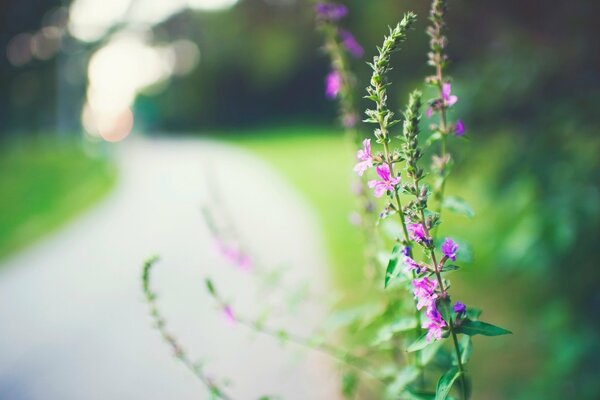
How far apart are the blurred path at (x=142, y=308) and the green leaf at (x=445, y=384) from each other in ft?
3.02

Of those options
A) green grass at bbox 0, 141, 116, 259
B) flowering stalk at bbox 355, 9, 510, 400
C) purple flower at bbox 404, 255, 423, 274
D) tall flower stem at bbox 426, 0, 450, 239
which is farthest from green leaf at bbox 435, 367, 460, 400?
green grass at bbox 0, 141, 116, 259

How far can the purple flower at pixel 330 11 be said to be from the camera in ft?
6.52

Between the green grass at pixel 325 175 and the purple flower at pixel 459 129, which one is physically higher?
the green grass at pixel 325 175

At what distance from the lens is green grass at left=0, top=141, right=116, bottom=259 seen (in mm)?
10086

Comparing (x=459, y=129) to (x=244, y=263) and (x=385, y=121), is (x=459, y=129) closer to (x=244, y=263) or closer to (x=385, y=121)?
(x=385, y=121)

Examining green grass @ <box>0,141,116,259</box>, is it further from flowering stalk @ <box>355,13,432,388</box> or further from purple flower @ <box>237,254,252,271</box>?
flowering stalk @ <box>355,13,432,388</box>

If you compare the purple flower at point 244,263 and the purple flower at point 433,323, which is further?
the purple flower at point 244,263

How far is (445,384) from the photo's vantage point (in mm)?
1361

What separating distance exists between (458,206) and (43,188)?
48.9 ft

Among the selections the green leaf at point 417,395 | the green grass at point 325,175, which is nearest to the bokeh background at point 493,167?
the green grass at point 325,175

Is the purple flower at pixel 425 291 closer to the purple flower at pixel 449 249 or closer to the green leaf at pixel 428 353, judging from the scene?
the purple flower at pixel 449 249

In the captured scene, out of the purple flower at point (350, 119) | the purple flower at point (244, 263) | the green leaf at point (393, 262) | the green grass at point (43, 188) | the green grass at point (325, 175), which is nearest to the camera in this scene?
the green leaf at point (393, 262)

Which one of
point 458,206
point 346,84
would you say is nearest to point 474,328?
point 458,206

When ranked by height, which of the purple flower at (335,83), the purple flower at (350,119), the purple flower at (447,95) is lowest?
the purple flower at (447,95)
